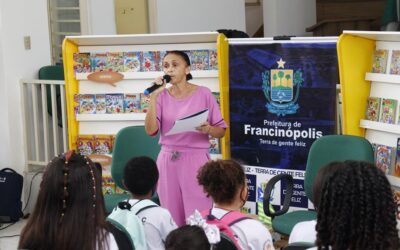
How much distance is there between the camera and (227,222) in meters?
2.82

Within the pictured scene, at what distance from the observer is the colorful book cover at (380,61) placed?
14.0 ft

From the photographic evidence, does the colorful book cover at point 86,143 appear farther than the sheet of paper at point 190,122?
Yes

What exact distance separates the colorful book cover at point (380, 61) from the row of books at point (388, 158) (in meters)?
0.44

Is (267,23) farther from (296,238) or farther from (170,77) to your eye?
(296,238)

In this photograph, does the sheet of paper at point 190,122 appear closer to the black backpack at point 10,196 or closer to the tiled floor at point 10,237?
the tiled floor at point 10,237

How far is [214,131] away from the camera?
4.08 m

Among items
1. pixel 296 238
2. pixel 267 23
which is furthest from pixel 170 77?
pixel 267 23

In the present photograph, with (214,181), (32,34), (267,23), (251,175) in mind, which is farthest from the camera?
(267,23)

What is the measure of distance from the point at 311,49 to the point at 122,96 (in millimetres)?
1416

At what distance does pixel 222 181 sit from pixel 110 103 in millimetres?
2285

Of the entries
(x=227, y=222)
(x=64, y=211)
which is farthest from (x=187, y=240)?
(x=227, y=222)

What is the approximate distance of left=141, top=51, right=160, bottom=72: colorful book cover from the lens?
5004 millimetres

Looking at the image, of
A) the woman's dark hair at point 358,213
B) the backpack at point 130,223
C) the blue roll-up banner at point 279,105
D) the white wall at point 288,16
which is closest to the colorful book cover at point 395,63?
the blue roll-up banner at point 279,105

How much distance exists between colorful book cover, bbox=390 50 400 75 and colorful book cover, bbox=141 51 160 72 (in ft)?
5.40
